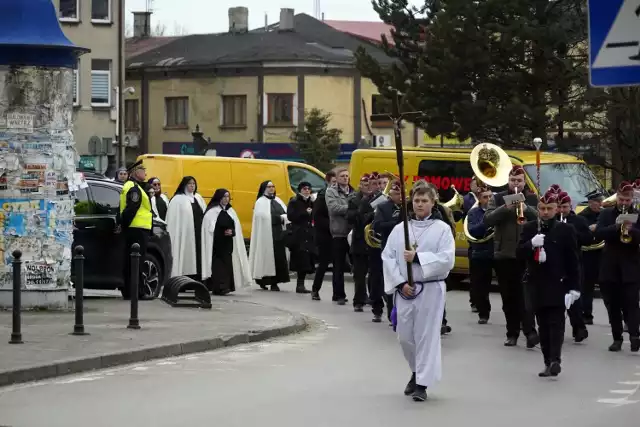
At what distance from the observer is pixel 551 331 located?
1375 centimetres

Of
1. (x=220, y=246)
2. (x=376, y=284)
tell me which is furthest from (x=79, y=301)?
(x=220, y=246)

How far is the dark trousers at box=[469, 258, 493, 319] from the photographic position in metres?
19.1

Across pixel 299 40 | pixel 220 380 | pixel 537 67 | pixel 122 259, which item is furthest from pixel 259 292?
pixel 299 40

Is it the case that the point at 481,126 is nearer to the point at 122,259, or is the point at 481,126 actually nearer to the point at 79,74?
the point at 122,259

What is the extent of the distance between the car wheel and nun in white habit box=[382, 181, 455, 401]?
9.74m

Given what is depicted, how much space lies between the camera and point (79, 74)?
6378 centimetres

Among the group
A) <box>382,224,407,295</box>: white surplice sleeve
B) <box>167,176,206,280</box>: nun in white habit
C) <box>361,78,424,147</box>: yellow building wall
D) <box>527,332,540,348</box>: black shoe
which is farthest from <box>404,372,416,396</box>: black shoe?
<box>361,78,424,147</box>: yellow building wall

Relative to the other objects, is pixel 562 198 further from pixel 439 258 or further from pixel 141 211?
pixel 141 211

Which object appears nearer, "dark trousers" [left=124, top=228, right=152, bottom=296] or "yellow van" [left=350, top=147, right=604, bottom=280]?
"dark trousers" [left=124, top=228, right=152, bottom=296]

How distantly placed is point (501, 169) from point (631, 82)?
11.1 metres

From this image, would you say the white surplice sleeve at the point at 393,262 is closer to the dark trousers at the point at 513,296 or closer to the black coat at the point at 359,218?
the dark trousers at the point at 513,296

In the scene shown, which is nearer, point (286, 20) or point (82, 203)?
point (82, 203)

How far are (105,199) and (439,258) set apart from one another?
10.3m

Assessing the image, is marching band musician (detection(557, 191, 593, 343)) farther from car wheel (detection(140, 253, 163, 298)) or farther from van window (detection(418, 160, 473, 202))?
van window (detection(418, 160, 473, 202))
